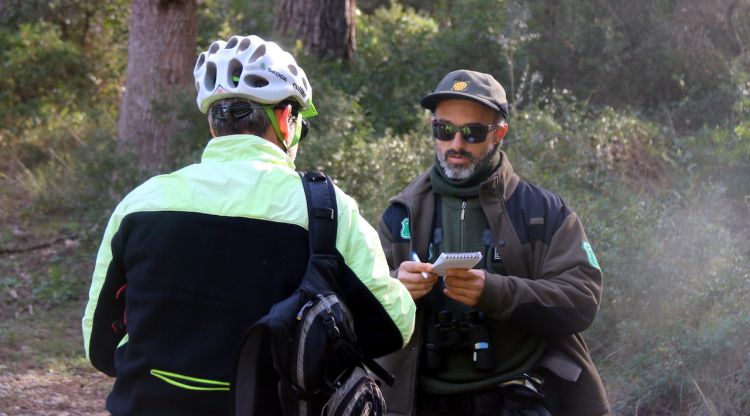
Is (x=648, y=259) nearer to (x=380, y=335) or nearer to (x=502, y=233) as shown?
(x=502, y=233)

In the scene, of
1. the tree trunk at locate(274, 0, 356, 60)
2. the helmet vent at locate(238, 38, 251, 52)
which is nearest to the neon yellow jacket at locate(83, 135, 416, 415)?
the helmet vent at locate(238, 38, 251, 52)

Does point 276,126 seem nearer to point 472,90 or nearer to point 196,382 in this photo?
point 196,382

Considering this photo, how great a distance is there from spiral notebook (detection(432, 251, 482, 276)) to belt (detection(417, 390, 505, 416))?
525mm

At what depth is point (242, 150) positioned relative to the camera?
285 cm

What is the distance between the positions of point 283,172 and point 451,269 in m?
0.82

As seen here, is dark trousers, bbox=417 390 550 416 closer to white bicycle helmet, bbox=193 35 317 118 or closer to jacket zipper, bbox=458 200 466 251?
jacket zipper, bbox=458 200 466 251

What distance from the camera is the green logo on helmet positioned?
12.5 feet

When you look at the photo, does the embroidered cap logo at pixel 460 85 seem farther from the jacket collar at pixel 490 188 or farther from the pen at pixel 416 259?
the pen at pixel 416 259

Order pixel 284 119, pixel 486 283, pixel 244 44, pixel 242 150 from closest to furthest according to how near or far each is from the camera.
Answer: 1. pixel 242 150
2. pixel 284 119
3. pixel 244 44
4. pixel 486 283

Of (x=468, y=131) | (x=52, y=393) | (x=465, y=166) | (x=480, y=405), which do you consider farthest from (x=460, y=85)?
(x=52, y=393)

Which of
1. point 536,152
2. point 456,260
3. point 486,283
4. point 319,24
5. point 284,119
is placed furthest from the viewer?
point 319,24

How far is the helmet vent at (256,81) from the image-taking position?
2914 millimetres

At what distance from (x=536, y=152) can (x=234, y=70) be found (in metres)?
6.21

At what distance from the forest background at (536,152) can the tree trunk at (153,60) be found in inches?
1.4
